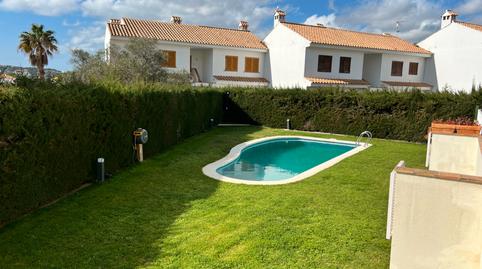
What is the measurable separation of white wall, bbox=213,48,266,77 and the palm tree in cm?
1977

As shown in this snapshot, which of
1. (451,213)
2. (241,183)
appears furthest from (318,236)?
(241,183)

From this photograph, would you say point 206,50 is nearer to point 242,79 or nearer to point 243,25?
point 242,79

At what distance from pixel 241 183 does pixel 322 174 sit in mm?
2835

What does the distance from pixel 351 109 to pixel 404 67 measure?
59.8 ft

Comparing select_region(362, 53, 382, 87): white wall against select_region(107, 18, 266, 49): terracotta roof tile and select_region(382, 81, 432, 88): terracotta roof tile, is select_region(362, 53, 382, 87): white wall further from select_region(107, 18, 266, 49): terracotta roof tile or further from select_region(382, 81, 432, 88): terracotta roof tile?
select_region(107, 18, 266, 49): terracotta roof tile

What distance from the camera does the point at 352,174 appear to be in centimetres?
1210

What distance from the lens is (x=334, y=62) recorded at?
1335 inches

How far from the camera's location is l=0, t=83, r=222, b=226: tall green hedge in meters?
7.16

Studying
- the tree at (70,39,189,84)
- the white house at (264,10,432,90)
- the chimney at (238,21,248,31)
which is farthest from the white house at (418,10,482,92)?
the tree at (70,39,189,84)

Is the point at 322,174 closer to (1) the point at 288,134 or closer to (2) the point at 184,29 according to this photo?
(1) the point at 288,134

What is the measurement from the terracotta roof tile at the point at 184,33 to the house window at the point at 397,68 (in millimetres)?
12903

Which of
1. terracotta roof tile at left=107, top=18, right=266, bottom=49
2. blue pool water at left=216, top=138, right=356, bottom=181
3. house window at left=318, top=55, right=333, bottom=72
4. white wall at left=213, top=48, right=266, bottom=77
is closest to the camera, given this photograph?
blue pool water at left=216, top=138, right=356, bottom=181

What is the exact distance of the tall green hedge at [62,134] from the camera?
7164mm

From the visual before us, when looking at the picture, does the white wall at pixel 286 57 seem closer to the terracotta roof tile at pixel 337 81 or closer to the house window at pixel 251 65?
the terracotta roof tile at pixel 337 81
